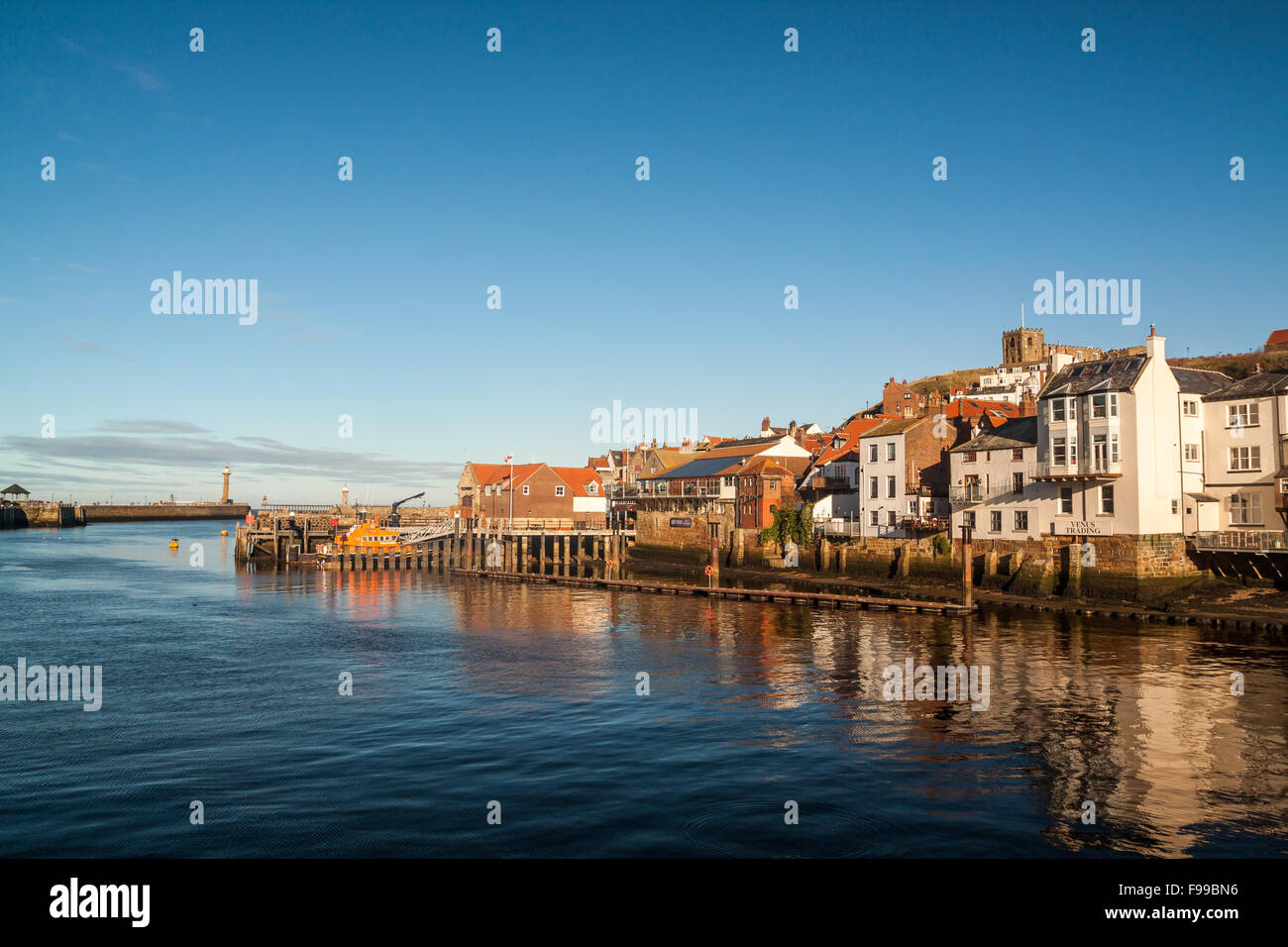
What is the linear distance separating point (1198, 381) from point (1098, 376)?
7723 mm

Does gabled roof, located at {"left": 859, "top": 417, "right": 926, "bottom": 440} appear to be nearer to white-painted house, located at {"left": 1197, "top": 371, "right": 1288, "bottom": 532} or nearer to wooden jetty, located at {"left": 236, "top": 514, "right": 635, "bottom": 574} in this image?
white-painted house, located at {"left": 1197, "top": 371, "right": 1288, "bottom": 532}

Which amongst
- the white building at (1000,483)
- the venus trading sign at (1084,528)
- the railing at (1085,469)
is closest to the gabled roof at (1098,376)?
the white building at (1000,483)

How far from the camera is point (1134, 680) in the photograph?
114 feet

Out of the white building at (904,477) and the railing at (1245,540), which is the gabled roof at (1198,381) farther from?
the white building at (904,477)

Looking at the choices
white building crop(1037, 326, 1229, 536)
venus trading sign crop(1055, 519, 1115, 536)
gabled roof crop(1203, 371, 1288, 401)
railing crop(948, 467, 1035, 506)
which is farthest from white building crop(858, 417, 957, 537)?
gabled roof crop(1203, 371, 1288, 401)

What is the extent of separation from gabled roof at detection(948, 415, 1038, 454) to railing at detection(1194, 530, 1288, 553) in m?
12.0

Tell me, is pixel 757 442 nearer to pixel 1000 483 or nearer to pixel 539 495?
pixel 539 495

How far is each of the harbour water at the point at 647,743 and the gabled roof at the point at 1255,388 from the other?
1699 centimetres

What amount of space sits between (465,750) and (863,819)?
12113 mm

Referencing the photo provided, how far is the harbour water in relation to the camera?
1933cm

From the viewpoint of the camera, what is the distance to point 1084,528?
5591cm
